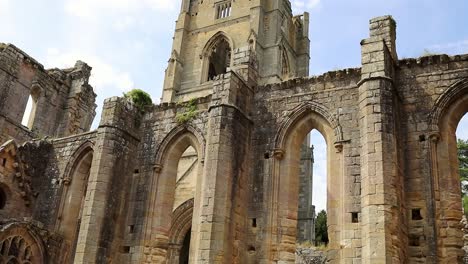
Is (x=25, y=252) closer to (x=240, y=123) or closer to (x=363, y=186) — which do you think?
(x=240, y=123)

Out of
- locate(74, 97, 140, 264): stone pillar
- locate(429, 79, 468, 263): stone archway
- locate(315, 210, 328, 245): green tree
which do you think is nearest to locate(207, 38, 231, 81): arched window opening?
locate(315, 210, 328, 245): green tree

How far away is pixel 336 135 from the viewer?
11016 millimetres

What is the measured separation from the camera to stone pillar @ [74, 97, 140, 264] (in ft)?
39.1

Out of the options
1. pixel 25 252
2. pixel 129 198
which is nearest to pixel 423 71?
pixel 129 198

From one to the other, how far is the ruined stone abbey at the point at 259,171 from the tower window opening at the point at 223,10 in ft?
62.6

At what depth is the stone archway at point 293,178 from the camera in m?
10.5

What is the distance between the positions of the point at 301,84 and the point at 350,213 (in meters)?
3.39

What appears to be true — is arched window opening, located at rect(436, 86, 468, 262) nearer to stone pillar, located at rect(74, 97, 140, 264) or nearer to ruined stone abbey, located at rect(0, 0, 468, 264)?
ruined stone abbey, located at rect(0, 0, 468, 264)

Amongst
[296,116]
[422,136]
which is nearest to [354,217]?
[422,136]

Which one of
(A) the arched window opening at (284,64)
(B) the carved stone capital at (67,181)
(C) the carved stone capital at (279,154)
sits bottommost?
(B) the carved stone capital at (67,181)

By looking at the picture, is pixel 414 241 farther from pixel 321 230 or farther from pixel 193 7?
pixel 193 7

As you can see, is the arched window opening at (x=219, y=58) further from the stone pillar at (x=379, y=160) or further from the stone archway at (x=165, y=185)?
the stone pillar at (x=379, y=160)

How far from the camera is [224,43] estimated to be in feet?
104

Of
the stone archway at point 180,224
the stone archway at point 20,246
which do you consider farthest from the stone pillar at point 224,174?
the stone archway at point 180,224
